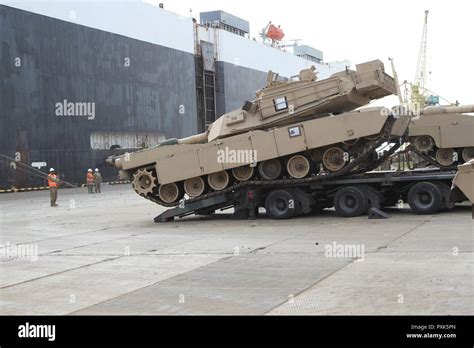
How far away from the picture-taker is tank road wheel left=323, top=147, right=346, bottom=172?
15.1m

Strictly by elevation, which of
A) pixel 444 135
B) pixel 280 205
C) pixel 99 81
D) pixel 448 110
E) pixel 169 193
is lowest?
pixel 280 205

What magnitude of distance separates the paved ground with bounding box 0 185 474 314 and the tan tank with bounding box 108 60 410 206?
1.43 metres

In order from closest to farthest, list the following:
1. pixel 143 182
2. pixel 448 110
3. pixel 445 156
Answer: pixel 143 182, pixel 448 110, pixel 445 156

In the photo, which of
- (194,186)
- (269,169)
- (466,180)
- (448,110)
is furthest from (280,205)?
(466,180)

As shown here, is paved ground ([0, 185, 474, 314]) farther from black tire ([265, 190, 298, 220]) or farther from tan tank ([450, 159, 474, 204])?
tan tank ([450, 159, 474, 204])

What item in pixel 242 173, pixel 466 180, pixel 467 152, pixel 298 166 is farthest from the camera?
pixel 467 152

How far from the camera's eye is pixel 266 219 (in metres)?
16.0

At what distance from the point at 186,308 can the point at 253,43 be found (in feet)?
196

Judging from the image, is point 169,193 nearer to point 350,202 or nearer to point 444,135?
point 350,202

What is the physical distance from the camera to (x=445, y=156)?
18422mm

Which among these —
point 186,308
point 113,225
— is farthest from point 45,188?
point 186,308

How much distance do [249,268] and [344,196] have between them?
6723 millimetres

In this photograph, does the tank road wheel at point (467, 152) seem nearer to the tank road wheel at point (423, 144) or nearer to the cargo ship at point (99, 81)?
the tank road wheel at point (423, 144)

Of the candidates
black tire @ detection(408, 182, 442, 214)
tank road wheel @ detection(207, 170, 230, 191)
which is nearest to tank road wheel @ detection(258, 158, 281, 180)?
tank road wheel @ detection(207, 170, 230, 191)
